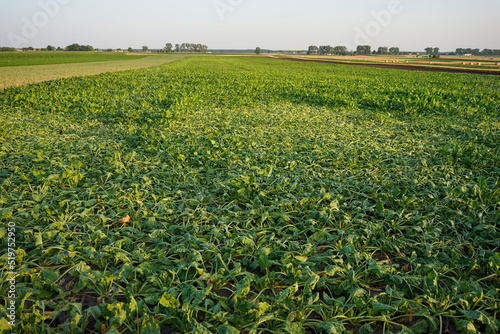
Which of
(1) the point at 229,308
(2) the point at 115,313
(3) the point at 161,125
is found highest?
(3) the point at 161,125

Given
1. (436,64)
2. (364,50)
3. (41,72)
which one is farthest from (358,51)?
(41,72)

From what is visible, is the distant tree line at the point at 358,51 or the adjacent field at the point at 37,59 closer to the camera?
the adjacent field at the point at 37,59

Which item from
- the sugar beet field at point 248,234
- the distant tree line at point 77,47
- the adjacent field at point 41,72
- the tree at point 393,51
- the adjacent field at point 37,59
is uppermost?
the tree at point 393,51

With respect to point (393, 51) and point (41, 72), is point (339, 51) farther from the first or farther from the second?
point (41, 72)

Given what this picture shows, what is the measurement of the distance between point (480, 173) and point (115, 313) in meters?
6.94

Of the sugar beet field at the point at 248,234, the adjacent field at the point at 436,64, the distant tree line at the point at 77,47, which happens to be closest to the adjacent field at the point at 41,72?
the sugar beet field at the point at 248,234

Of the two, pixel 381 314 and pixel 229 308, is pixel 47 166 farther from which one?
pixel 381 314

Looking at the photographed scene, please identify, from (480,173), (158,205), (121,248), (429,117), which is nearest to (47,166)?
(158,205)

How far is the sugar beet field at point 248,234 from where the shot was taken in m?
2.33

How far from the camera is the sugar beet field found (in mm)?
2330

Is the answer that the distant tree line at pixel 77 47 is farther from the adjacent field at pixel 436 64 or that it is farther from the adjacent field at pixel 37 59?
the adjacent field at pixel 436 64

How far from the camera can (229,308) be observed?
8.02 feet

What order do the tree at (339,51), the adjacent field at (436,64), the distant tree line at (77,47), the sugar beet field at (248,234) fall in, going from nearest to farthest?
the sugar beet field at (248,234)
the adjacent field at (436,64)
the distant tree line at (77,47)
the tree at (339,51)

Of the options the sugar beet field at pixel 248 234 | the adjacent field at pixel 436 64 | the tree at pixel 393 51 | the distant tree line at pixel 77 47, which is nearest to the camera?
the sugar beet field at pixel 248 234
